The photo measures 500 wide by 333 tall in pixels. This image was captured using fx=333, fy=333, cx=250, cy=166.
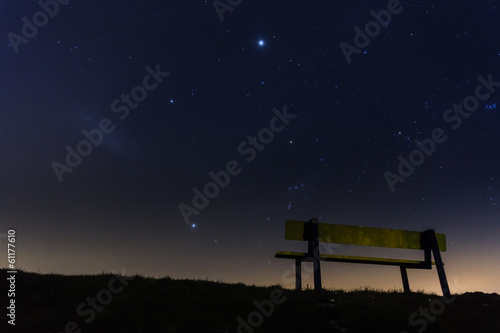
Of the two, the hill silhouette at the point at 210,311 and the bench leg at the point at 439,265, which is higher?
the bench leg at the point at 439,265

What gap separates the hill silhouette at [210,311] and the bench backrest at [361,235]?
1.22 metres

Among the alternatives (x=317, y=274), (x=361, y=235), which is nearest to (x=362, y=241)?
(x=361, y=235)

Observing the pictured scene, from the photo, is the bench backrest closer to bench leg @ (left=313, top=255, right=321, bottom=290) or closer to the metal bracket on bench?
the metal bracket on bench

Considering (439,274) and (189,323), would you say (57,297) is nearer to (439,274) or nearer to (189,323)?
(189,323)

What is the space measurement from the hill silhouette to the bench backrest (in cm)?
122

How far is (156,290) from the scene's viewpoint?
481 centimetres

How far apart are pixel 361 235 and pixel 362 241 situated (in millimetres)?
112

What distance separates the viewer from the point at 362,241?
628 cm

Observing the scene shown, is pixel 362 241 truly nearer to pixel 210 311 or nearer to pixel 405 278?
pixel 405 278

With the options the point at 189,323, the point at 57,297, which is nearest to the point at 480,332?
the point at 189,323

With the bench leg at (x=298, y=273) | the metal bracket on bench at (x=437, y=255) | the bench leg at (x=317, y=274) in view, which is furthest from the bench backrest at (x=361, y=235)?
the bench leg at (x=317, y=274)

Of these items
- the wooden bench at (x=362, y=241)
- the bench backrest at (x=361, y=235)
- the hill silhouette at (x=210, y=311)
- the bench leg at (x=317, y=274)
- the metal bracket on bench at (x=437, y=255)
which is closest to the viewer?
the hill silhouette at (x=210, y=311)

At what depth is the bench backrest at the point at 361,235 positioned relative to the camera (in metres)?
5.95

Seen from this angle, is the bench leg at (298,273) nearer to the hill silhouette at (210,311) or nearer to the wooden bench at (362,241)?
the wooden bench at (362,241)
